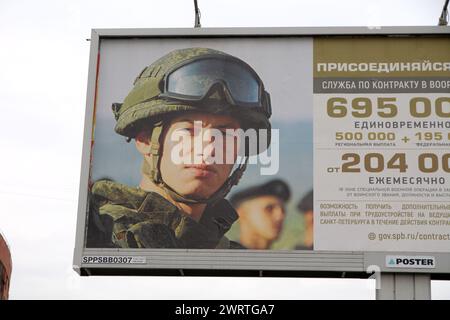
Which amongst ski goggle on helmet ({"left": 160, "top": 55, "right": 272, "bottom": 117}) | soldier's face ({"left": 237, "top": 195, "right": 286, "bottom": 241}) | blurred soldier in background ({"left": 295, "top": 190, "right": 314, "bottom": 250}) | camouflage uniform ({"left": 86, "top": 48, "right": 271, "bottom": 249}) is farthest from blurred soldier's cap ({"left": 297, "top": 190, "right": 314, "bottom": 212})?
ski goggle on helmet ({"left": 160, "top": 55, "right": 272, "bottom": 117})

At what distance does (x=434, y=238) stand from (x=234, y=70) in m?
3.37

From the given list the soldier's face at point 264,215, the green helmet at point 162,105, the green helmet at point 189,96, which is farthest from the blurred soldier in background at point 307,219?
the green helmet at point 162,105

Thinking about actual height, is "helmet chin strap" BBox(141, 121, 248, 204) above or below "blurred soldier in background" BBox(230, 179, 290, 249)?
above

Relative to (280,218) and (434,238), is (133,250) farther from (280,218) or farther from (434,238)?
(434,238)

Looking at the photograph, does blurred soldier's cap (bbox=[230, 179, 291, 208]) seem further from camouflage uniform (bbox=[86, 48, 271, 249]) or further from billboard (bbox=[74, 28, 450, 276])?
camouflage uniform (bbox=[86, 48, 271, 249])

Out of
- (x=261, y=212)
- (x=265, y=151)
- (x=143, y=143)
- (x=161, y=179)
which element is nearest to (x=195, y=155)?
(x=161, y=179)

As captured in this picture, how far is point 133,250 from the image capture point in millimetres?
9617

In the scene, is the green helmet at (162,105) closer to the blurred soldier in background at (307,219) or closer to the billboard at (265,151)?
the billboard at (265,151)

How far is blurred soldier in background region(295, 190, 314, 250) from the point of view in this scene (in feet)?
31.2

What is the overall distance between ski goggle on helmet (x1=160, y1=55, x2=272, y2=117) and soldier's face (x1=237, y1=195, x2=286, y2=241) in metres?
1.19

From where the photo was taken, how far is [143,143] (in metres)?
10.2

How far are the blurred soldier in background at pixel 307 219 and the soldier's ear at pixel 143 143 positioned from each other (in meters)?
2.10

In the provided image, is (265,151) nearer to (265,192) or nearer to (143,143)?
(265,192)
